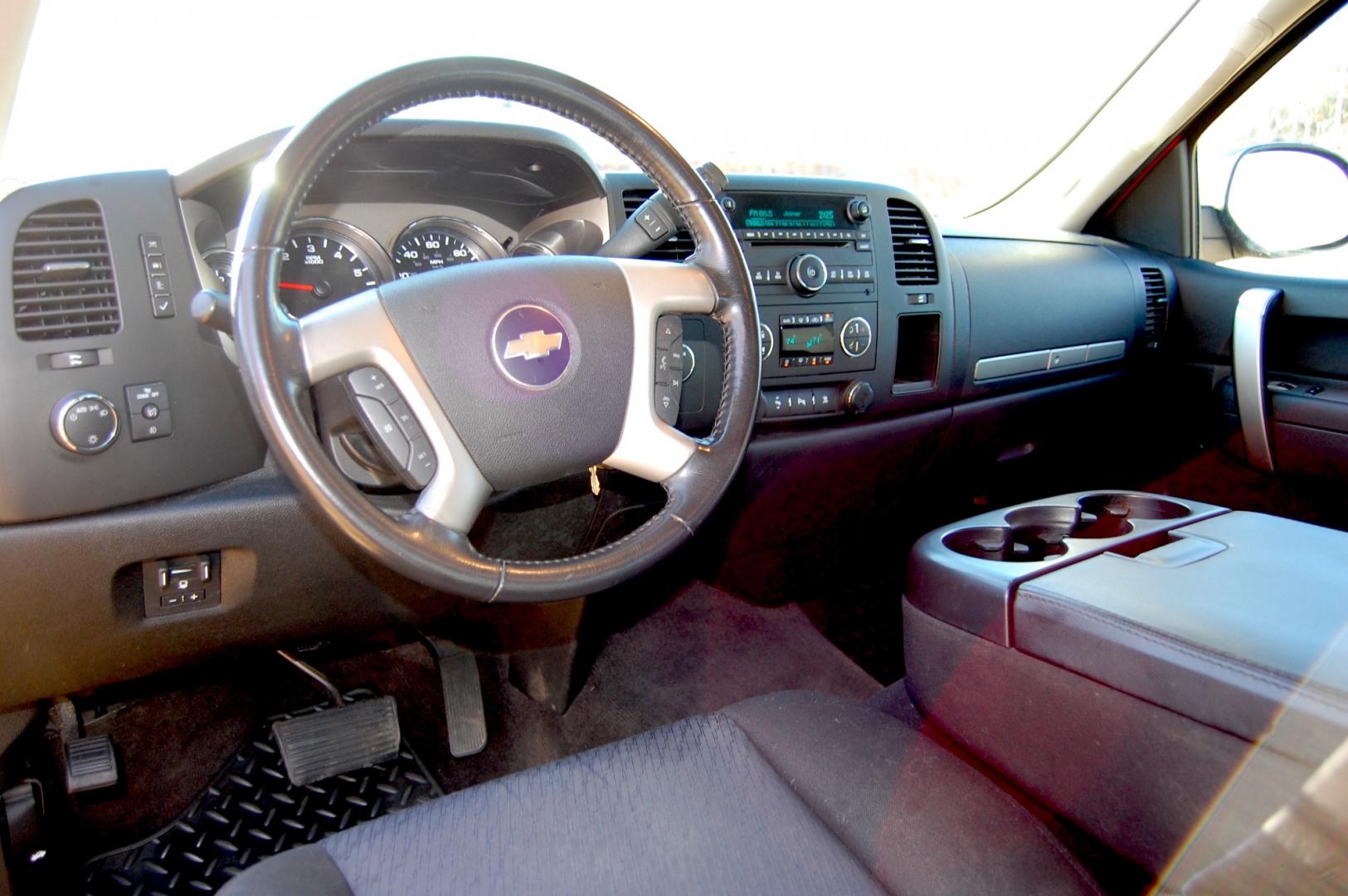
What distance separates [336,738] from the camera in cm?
187

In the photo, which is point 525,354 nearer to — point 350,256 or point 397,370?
point 397,370

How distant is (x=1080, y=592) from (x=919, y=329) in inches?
39.2

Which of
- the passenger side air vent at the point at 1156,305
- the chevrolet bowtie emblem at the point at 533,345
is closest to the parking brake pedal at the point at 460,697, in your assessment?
the chevrolet bowtie emblem at the point at 533,345

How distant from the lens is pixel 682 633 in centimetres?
241

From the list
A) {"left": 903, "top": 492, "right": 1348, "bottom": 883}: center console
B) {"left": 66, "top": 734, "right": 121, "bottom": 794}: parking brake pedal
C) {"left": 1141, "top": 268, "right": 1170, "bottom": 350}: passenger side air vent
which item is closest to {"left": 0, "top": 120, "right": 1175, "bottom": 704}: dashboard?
{"left": 66, "top": 734, "right": 121, "bottom": 794}: parking brake pedal

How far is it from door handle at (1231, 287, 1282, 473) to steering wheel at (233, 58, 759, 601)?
5.68 ft

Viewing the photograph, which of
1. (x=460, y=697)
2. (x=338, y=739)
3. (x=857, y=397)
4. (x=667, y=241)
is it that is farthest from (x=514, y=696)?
(x=667, y=241)

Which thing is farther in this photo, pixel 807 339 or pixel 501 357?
pixel 807 339

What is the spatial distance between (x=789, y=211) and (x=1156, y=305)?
137 cm

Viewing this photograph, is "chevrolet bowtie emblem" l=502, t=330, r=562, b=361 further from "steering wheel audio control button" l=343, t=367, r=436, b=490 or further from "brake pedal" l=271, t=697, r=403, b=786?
"brake pedal" l=271, t=697, r=403, b=786

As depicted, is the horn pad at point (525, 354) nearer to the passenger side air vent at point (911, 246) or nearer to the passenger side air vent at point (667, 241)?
the passenger side air vent at point (667, 241)

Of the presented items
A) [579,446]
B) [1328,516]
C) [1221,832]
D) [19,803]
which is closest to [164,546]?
[19,803]

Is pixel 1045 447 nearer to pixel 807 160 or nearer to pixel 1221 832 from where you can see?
pixel 807 160

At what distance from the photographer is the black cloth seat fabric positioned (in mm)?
995
